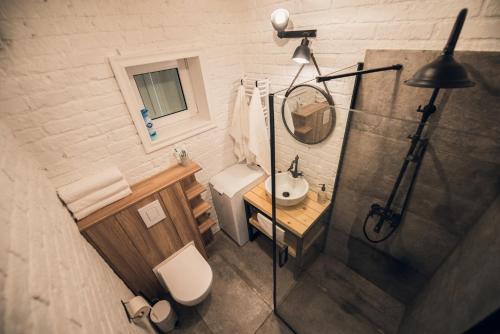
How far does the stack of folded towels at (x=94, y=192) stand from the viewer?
4.50 ft

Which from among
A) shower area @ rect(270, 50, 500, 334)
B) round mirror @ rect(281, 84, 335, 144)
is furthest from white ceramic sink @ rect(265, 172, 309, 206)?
round mirror @ rect(281, 84, 335, 144)

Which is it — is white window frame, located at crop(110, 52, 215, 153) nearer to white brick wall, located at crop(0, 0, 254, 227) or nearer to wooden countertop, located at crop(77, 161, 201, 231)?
white brick wall, located at crop(0, 0, 254, 227)

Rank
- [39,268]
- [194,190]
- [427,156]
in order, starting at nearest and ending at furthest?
[39,268], [427,156], [194,190]

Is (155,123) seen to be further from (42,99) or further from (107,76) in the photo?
(42,99)

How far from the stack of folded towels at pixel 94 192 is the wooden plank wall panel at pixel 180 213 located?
309 millimetres

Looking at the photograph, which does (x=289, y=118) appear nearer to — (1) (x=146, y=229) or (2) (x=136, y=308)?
(1) (x=146, y=229)

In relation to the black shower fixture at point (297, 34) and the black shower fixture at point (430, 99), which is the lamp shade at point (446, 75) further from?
the black shower fixture at point (297, 34)

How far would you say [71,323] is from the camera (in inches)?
25.8

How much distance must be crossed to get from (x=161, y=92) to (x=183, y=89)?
21 centimetres

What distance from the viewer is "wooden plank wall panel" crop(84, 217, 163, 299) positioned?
1.46 meters

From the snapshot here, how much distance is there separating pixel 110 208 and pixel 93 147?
0.46m

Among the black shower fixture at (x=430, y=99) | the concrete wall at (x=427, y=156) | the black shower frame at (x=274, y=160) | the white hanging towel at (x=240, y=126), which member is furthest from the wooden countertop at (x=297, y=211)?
the white hanging towel at (x=240, y=126)

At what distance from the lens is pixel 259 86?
6.27 feet

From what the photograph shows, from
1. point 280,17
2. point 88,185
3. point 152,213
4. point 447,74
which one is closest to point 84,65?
point 88,185
